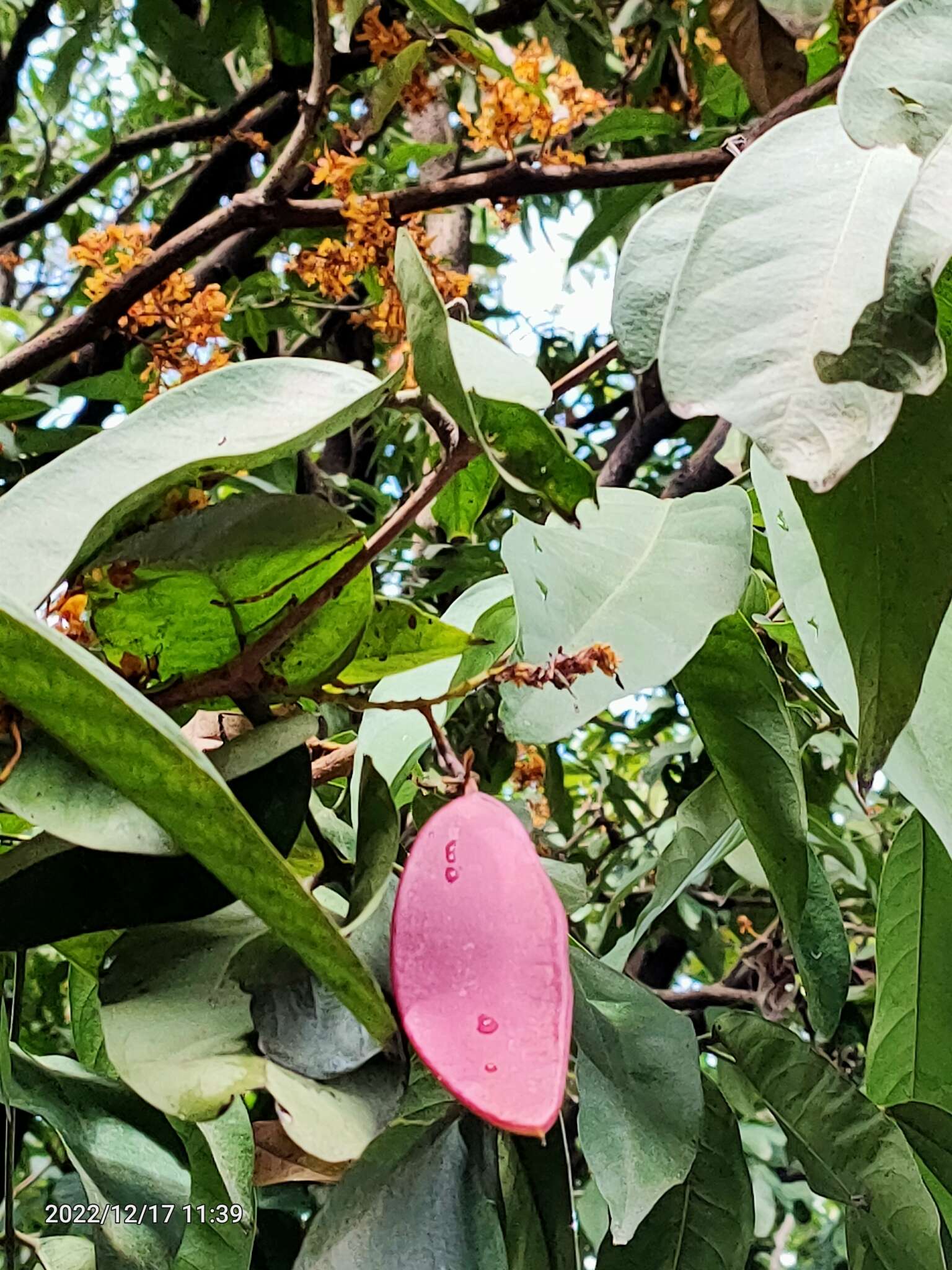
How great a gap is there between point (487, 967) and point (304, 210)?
A: 0.36 m

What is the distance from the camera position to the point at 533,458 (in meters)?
0.18

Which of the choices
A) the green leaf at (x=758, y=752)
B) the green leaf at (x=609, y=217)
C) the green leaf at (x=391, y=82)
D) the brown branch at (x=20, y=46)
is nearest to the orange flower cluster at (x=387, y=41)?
the green leaf at (x=391, y=82)

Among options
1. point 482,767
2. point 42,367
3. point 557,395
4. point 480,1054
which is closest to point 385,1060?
point 480,1054

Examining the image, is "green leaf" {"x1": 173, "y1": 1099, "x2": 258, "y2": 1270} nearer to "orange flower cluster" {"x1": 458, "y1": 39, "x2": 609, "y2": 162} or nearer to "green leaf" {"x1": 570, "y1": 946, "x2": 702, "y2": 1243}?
"green leaf" {"x1": 570, "y1": 946, "x2": 702, "y2": 1243}

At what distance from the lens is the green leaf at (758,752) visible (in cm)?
27

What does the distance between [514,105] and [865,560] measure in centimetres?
36

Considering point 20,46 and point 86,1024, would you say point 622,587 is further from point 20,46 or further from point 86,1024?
point 20,46

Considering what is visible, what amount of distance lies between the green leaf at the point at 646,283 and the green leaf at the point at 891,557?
0.04 meters

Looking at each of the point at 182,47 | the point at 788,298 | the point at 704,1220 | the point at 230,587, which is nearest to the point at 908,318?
the point at 788,298

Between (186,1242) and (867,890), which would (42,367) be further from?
(867,890)

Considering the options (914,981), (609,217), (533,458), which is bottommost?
(914,981)

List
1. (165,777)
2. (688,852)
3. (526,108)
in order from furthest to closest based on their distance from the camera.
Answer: (526,108) < (688,852) < (165,777)

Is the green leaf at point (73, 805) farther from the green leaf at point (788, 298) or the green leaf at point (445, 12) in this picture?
the green leaf at point (445, 12)

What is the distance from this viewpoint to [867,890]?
2.32 feet
